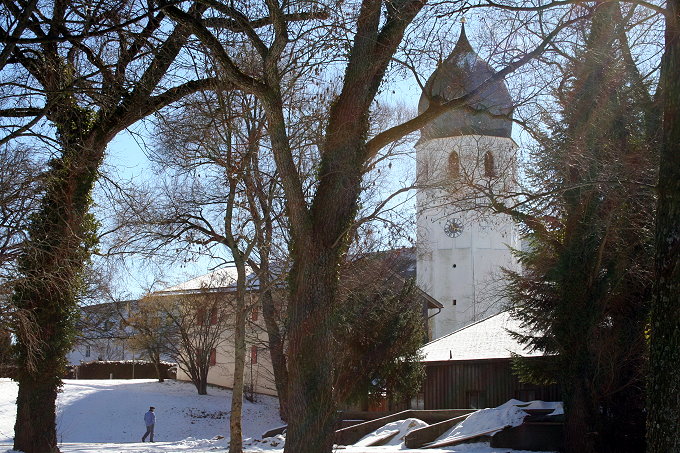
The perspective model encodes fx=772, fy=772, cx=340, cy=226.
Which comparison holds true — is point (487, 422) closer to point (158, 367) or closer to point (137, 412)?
point (137, 412)

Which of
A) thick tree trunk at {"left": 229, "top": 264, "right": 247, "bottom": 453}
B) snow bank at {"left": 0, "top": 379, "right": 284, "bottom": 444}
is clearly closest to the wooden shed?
snow bank at {"left": 0, "top": 379, "right": 284, "bottom": 444}

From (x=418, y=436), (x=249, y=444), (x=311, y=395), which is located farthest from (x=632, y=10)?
(x=249, y=444)

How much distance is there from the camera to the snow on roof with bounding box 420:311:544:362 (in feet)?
107

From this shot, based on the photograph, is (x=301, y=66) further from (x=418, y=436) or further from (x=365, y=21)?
(x=418, y=436)

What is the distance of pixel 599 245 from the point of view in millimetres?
17156

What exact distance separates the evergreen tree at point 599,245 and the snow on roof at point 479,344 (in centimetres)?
Answer: 1072

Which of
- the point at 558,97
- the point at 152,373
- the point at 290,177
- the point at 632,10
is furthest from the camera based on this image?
the point at 152,373

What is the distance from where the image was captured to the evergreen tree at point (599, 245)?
14453 millimetres

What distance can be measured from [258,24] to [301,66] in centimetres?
86

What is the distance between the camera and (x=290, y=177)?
11.0 metres

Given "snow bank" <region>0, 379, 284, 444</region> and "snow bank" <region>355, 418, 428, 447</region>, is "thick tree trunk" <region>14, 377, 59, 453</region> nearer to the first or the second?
"snow bank" <region>355, 418, 428, 447</region>

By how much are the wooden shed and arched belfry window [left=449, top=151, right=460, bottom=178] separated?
42.6 feet

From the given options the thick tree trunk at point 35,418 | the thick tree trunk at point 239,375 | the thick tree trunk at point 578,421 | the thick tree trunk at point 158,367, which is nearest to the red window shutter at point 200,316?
the thick tree trunk at point 158,367

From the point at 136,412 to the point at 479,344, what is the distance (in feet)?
56.8
